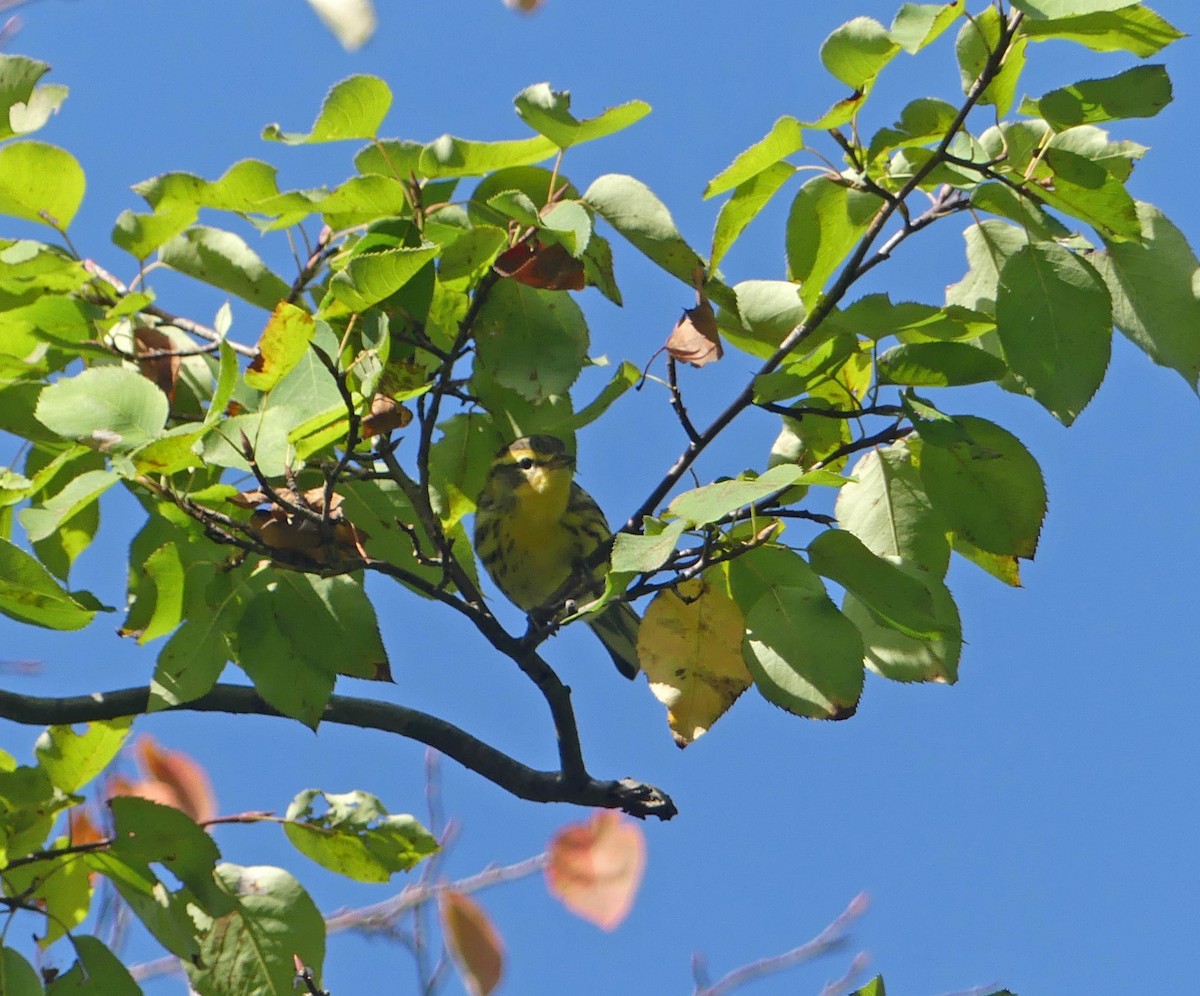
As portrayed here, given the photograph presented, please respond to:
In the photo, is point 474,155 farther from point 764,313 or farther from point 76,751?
point 76,751

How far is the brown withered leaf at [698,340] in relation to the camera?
2160 mm

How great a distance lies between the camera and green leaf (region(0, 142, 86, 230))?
232 centimetres

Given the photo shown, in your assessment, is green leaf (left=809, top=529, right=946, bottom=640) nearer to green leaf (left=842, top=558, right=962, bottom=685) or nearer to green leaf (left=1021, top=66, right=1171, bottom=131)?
green leaf (left=842, top=558, right=962, bottom=685)

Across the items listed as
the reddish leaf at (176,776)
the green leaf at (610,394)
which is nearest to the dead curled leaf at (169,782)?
the reddish leaf at (176,776)

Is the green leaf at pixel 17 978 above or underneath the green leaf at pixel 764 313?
underneath

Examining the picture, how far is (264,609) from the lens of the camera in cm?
235

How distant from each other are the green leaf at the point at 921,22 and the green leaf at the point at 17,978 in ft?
6.32

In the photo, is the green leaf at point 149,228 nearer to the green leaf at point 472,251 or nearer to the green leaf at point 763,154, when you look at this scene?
the green leaf at point 472,251

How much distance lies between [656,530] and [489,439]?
91cm

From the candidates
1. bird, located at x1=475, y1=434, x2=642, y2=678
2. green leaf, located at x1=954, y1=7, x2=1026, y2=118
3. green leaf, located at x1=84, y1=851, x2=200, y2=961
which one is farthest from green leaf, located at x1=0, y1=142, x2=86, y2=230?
bird, located at x1=475, y1=434, x2=642, y2=678

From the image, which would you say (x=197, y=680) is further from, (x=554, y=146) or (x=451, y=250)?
(x=554, y=146)

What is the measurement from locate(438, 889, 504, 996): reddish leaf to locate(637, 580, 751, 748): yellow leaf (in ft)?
8.48

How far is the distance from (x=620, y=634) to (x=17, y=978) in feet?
9.10

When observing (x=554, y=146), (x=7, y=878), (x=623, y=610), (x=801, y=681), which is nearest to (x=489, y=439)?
(x=554, y=146)
